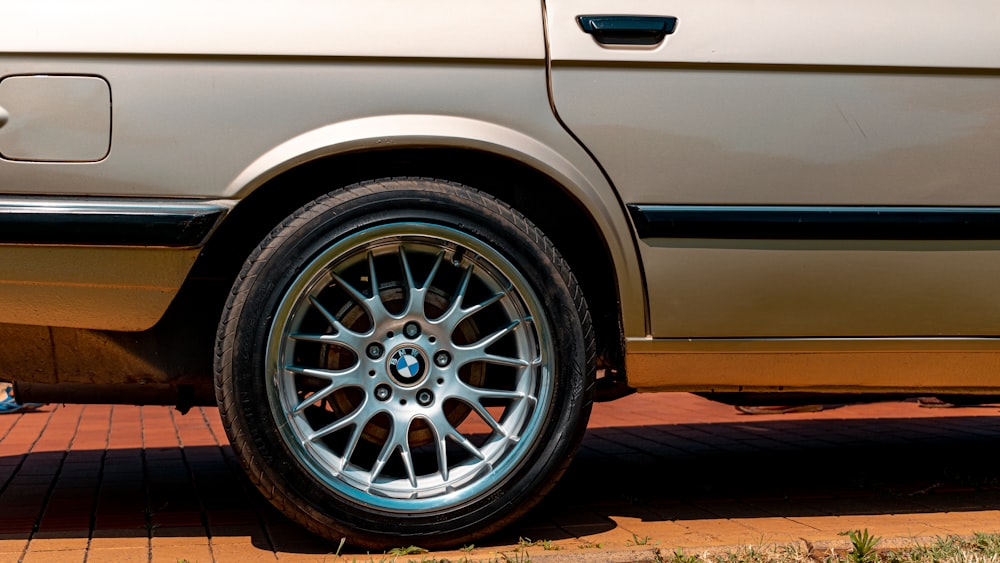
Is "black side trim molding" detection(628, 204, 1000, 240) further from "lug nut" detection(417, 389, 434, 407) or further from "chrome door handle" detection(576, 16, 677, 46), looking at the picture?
"lug nut" detection(417, 389, 434, 407)

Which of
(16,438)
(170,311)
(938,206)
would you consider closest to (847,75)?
(938,206)

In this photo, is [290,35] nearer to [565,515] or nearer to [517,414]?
[517,414]

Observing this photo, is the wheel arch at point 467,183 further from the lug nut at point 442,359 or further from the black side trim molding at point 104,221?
the lug nut at point 442,359

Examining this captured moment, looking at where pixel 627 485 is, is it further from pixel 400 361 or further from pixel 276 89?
pixel 276 89

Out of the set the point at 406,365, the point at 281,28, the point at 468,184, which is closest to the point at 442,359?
the point at 406,365

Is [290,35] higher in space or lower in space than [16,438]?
higher

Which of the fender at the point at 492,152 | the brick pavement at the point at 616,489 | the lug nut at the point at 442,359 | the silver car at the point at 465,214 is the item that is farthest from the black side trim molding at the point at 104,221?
the brick pavement at the point at 616,489

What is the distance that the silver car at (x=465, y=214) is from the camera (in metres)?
2.51

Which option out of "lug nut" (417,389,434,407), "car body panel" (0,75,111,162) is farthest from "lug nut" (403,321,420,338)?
"car body panel" (0,75,111,162)

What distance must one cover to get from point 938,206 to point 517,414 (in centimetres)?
121

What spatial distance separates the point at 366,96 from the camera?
100 inches

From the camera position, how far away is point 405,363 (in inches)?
104

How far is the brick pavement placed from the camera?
274 centimetres

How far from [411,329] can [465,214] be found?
32cm
